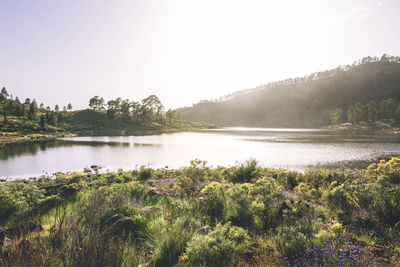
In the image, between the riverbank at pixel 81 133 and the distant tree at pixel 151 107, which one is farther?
the distant tree at pixel 151 107

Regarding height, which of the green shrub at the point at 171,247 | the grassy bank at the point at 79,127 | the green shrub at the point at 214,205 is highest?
the grassy bank at the point at 79,127

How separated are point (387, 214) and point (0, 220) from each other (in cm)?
990

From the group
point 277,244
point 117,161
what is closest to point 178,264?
point 277,244

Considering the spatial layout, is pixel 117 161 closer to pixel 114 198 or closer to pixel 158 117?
pixel 114 198

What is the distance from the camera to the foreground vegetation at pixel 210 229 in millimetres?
2881

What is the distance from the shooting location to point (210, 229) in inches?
157

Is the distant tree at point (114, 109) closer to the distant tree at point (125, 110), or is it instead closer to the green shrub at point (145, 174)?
the distant tree at point (125, 110)

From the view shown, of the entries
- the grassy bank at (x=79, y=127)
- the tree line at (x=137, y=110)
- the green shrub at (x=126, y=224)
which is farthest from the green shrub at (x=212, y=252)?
the tree line at (x=137, y=110)

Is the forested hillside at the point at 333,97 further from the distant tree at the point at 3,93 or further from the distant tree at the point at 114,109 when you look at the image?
the distant tree at the point at 3,93

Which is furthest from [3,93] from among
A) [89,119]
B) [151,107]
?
[151,107]

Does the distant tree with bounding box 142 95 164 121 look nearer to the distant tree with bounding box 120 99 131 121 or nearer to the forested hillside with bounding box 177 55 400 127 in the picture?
the distant tree with bounding box 120 99 131 121

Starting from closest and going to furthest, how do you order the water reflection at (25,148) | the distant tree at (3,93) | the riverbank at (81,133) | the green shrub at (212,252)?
the green shrub at (212,252) → the water reflection at (25,148) → the riverbank at (81,133) → the distant tree at (3,93)

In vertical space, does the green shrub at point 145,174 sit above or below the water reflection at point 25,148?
below

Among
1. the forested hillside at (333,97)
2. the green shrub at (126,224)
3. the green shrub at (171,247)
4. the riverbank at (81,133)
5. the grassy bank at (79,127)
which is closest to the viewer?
the green shrub at (171,247)
